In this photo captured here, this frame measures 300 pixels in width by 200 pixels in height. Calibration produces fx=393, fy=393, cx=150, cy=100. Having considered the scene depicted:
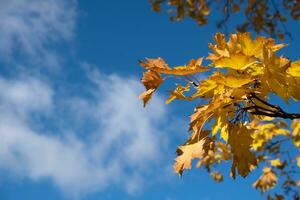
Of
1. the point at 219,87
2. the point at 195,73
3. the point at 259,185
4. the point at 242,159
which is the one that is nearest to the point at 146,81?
the point at 195,73

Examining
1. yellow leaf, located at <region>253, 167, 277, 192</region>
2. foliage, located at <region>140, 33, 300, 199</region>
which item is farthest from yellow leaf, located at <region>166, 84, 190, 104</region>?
yellow leaf, located at <region>253, 167, 277, 192</region>

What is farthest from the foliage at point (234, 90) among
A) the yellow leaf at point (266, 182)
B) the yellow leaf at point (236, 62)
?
the yellow leaf at point (266, 182)

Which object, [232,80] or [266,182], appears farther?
[266,182]

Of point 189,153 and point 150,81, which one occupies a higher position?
point 150,81

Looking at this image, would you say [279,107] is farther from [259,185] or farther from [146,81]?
[259,185]

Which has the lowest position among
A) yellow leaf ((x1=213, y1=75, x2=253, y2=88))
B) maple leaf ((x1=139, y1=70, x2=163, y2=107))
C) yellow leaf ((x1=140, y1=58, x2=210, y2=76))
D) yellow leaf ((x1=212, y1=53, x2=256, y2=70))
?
yellow leaf ((x1=213, y1=75, x2=253, y2=88))

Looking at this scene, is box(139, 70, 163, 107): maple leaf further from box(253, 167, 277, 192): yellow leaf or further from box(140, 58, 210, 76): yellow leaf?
box(253, 167, 277, 192): yellow leaf

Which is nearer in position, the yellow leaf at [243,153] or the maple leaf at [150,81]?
the yellow leaf at [243,153]

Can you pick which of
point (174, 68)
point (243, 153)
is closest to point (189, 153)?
point (243, 153)

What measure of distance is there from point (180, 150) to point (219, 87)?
0.82 feet

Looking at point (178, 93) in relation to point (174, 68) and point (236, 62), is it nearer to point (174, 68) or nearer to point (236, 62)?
point (174, 68)

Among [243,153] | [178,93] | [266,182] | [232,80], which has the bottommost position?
[243,153]

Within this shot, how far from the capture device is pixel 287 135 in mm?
6027

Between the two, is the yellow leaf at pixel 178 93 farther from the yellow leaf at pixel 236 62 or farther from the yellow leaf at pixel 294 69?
the yellow leaf at pixel 294 69
